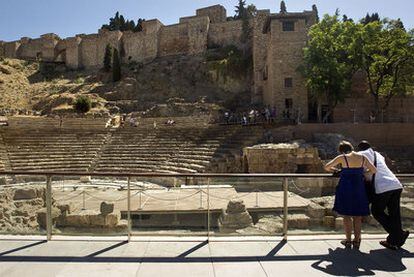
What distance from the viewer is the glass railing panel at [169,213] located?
6.01 meters

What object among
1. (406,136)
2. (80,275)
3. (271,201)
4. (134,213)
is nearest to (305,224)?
(271,201)

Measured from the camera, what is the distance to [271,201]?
6926mm

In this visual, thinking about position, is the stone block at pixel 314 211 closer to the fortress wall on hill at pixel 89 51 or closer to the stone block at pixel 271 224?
the stone block at pixel 271 224

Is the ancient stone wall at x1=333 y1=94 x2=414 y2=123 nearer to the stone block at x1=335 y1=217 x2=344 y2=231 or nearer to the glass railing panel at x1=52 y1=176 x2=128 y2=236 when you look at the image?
the glass railing panel at x1=52 y1=176 x2=128 y2=236

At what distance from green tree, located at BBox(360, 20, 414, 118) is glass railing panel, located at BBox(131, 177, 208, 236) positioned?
75.5 ft

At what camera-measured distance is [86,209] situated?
8.30 meters

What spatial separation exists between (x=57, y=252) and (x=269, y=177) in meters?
3.21

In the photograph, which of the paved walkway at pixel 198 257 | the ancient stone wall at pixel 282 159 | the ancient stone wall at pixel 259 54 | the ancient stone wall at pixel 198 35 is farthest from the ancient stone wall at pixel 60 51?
the paved walkway at pixel 198 257

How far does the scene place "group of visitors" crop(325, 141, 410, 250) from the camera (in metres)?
5.30

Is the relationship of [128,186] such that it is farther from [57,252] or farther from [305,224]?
[305,224]

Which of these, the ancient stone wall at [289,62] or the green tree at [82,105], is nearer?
the ancient stone wall at [289,62]

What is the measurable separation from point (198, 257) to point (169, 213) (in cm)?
236

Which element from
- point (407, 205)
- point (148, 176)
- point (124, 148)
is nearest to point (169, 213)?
point (148, 176)

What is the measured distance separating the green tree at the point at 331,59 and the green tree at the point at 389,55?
80 cm
